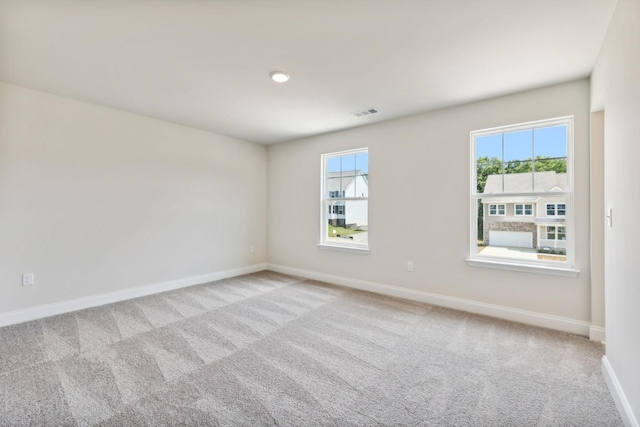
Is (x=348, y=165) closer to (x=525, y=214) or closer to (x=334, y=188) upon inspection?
(x=334, y=188)

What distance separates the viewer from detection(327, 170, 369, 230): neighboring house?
433 cm

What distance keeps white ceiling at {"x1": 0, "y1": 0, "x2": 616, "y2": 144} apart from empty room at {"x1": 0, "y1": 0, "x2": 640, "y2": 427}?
22 mm

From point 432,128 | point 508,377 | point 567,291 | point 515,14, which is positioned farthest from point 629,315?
point 432,128

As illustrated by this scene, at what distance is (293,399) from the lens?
69.2 inches

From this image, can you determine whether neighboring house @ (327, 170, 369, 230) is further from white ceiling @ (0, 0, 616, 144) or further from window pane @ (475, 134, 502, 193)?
window pane @ (475, 134, 502, 193)

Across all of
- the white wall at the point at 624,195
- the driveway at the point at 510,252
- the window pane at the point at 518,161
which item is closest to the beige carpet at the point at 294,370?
the white wall at the point at 624,195

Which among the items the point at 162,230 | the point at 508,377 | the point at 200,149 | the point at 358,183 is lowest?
the point at 508,377

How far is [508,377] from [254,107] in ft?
11.8

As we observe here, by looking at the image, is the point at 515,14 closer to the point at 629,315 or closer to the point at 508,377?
the point at 629,315

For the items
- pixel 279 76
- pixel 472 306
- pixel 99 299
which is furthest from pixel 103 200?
pixel 472 306

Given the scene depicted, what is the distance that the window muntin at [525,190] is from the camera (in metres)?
2.85

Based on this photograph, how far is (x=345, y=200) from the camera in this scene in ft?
14.9

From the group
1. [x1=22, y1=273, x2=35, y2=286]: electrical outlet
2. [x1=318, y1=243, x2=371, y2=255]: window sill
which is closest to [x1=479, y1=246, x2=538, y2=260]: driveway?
[x1=318, y1=243, x2=371, y2=255]: window sill

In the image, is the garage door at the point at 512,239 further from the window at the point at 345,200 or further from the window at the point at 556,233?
the window at the point at 345,200
